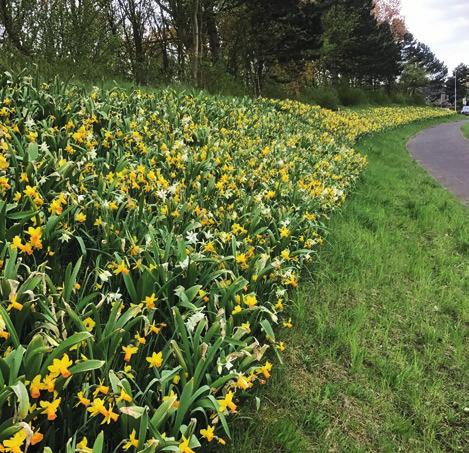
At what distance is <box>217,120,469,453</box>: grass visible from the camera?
8.12ft

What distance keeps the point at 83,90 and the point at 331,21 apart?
25.1 m

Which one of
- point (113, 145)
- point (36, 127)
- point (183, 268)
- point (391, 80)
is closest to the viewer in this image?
point (183, 268)

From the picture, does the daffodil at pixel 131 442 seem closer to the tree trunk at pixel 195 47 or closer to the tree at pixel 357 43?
the tree trunk at pixel 195 47

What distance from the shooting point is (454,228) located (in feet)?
19.7

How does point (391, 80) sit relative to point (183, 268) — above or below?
above

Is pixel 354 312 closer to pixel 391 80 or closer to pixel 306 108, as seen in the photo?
pixel 306 108

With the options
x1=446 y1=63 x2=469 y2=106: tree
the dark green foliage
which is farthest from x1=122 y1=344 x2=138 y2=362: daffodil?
x1=446 y1=63 x2=469 y2=106: tree

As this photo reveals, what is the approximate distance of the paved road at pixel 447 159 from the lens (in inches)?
374

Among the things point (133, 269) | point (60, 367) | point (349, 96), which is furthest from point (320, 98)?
point (60, 367)

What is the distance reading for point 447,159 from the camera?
43.3ft

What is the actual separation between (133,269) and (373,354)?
1.67m

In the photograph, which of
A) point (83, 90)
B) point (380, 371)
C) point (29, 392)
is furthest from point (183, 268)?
point (83, 90)

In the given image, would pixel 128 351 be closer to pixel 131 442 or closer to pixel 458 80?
pixel 131 442

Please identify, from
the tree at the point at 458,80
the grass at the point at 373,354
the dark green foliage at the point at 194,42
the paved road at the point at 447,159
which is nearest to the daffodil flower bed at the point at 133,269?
the grass at the point at 373,354
